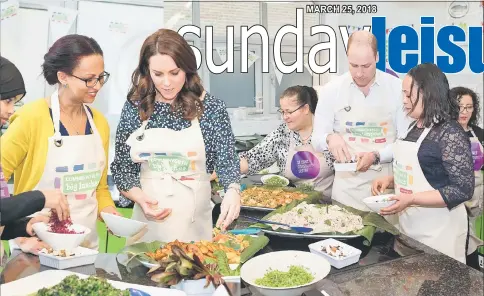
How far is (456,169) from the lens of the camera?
1.88m

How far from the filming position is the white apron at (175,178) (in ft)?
5.97

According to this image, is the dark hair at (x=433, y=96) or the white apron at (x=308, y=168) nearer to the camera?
the dark hair at (x=433, y=96)

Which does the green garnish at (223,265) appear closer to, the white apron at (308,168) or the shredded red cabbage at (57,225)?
the shredded red cabbage at (57,225)

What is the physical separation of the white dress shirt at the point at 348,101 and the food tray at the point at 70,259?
1.52 meters

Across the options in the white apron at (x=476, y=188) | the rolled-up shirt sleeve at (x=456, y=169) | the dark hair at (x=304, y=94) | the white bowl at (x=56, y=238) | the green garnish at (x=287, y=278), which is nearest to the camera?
the green garnish at (x=287, y=278)

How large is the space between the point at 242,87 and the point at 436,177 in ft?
4.65

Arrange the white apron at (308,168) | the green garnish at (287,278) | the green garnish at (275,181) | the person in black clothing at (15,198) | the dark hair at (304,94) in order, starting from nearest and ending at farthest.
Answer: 1. the person in black clothing at (15,198)
2. the green garnish at (287,278)
3. the green garnish at (275,181)
4. the white apron at (308,168)
5. the dark hair at (304,94)

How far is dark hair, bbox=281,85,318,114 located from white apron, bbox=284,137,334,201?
0.26 meters

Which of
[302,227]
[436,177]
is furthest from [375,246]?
[436,177]

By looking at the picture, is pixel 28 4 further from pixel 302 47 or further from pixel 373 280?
pixel 373 280

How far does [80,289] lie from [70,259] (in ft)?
1.28

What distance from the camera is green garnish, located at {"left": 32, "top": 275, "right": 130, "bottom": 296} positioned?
1.03 m

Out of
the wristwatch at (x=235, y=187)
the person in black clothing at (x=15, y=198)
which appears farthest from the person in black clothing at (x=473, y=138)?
the person in black clothing at (x=15, y=198)

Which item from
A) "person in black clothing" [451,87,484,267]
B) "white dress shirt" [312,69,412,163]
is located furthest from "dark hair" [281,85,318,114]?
"person in black clothing" [451,87,484,267]
